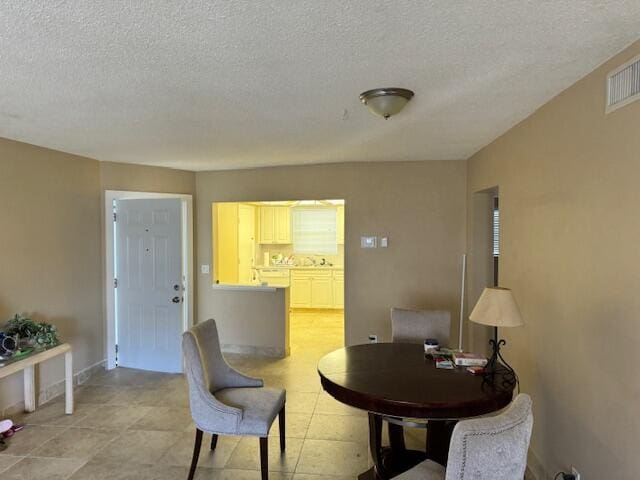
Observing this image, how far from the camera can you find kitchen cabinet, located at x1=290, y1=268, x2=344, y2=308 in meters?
7.86

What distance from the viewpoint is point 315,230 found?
8273mm

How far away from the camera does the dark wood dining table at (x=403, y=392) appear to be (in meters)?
1.99

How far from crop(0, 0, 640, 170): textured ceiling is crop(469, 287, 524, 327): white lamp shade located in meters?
1.18

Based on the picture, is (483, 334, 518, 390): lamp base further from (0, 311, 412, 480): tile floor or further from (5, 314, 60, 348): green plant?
(5, 314, 60, 348): green plant

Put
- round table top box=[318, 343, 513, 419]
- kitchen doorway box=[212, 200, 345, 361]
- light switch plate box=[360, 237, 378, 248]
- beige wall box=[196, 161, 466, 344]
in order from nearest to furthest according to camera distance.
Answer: round table top box=[318, 343, 513, 419]
beige wall box=[196, 161, 466, 344]
light switch plate box=[360, 237, 378, 248]
kitchen doorway box=[212, 200, 345, 361]

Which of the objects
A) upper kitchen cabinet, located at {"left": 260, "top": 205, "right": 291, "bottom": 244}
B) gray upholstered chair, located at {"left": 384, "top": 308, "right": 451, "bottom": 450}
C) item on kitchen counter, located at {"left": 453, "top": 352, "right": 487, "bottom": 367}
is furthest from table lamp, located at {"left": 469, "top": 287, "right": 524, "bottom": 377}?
upper kitchen cabinet, located at {"left": 260, "top": 205, "right": 291, "bottom": 244}

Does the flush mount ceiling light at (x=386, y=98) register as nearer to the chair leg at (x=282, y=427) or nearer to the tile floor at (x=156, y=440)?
the chair leg at (x=282, y=427)

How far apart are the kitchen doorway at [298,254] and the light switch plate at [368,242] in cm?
234

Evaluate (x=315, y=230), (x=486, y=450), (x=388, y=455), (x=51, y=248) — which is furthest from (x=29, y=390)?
(x=315, y=230)

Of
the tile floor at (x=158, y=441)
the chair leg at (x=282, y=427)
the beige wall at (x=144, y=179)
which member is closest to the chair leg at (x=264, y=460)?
the tile floor at (x=158, y=441)

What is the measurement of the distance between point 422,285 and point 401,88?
2.98 meters

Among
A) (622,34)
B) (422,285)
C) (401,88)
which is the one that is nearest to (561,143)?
(622,34)

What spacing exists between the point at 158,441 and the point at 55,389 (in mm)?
1540

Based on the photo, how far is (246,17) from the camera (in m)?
1.47
